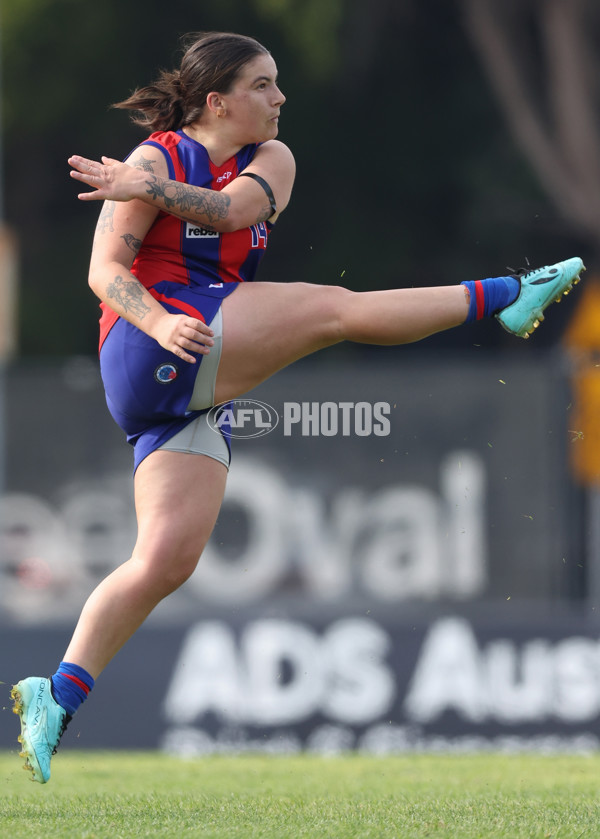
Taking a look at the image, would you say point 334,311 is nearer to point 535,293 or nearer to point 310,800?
point 535,293

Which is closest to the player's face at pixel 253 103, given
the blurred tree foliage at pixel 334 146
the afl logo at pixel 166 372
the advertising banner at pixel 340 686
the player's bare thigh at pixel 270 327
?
the player's bare thigh at pixel 270 327

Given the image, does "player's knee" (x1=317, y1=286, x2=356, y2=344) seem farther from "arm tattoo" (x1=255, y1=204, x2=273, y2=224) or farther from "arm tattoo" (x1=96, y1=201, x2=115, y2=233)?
"arm tattoo" (x1=96, y1=201, x2=115, y2=233)

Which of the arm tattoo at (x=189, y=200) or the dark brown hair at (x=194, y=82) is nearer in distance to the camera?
the arm tattoo at (x=189, y=200)

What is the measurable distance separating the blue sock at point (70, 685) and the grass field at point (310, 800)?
0.34 m

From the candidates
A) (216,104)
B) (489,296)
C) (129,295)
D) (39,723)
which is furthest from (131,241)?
(39,723)

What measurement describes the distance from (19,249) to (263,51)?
48.5 ft

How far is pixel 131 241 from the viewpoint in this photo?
442 cm

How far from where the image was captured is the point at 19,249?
19.0 meters

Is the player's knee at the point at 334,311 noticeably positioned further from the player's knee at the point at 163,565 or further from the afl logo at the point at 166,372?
the player's knee at the point at 163,565

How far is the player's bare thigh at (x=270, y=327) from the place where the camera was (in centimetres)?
438

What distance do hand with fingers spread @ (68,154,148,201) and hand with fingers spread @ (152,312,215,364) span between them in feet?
1.30

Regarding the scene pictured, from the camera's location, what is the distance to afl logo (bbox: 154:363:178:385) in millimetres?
4367

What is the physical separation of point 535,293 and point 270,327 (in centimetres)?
85

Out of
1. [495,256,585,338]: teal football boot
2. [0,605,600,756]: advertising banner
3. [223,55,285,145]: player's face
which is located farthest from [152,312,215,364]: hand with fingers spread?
[0,605,600,756]: advertising banner
